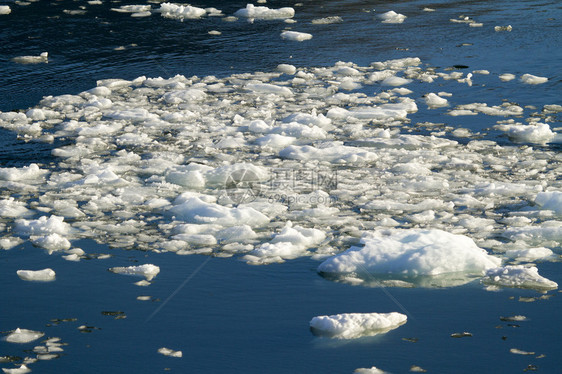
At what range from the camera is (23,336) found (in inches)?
126

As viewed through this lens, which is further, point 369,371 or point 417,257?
point 417,257

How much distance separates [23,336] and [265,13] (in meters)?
7.78

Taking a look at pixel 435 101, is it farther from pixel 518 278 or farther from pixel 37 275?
pixel 37 275

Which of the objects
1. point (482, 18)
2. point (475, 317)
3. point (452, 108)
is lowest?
point (475, 317)

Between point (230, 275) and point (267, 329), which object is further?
point (230, 275)

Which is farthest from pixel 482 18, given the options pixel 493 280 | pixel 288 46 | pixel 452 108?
pixel 493 280

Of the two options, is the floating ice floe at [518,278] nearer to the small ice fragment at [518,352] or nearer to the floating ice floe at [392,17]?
the small ice fragment at [518,352]

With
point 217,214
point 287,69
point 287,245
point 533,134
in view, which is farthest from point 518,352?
point 287,69

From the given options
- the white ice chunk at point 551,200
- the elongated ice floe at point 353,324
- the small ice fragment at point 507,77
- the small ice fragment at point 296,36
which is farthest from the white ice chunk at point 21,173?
the small ice fragment at point 296,36

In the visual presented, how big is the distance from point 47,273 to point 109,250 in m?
0.38

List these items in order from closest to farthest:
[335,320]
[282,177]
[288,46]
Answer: [335,320], [282,177], [288,46]

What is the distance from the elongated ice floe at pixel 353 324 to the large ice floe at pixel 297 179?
0.44 metres

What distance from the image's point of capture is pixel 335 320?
3.19 metres

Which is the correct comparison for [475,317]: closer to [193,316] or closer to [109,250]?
[193,316]
